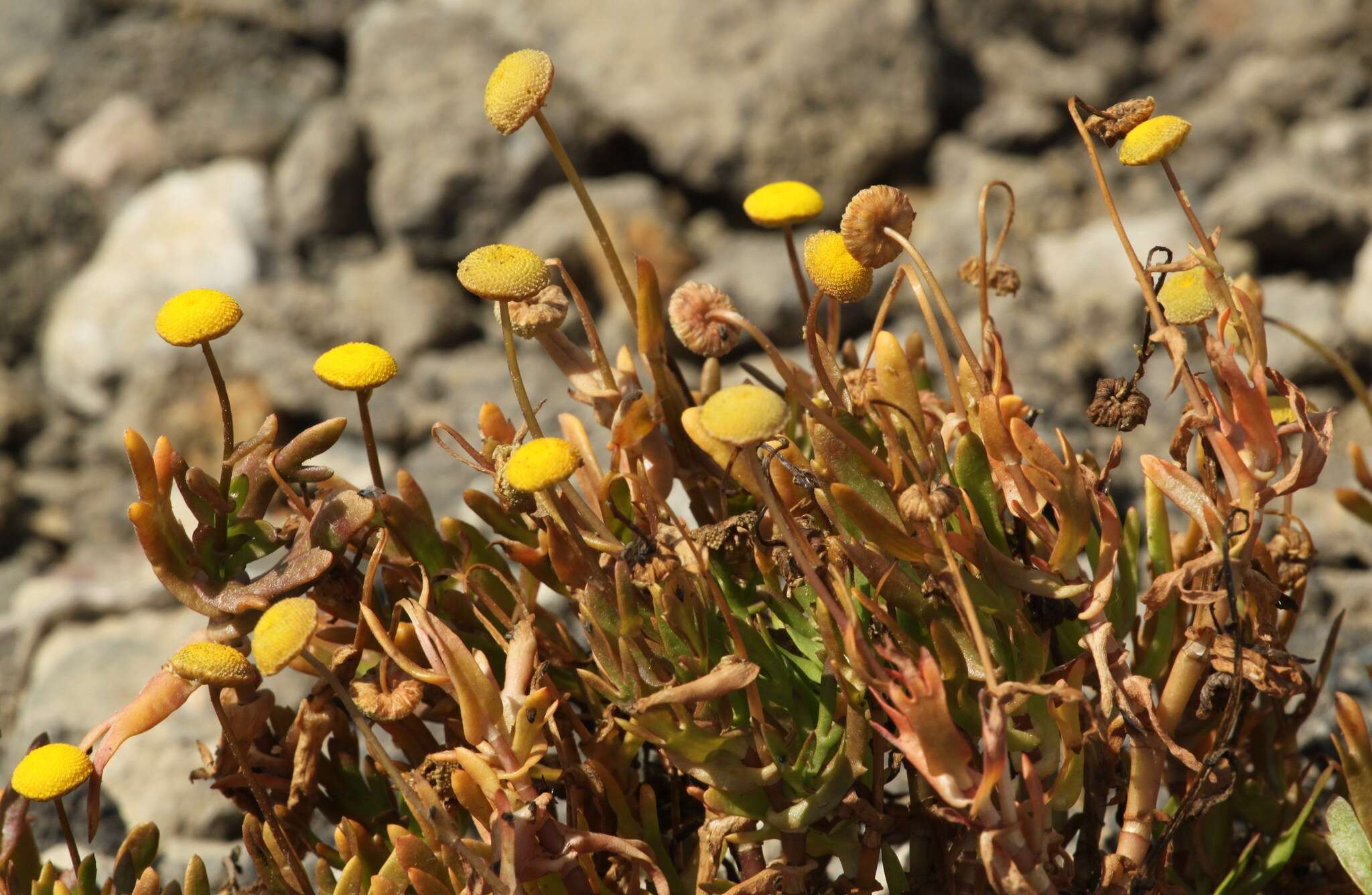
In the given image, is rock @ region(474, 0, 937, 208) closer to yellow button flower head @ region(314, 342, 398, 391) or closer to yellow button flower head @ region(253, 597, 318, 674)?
yellow button flower head @ region(314, 342, 398, 391)

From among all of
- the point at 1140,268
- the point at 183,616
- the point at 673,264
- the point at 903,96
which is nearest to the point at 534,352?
the point at 673,264

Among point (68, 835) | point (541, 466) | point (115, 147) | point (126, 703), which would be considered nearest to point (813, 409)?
point (541, 466)

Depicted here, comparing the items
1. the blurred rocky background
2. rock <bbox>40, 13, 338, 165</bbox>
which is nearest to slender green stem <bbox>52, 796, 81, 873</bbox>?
the blurred rocky background

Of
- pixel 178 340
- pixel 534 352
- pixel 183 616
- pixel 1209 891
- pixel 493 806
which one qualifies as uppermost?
pixel 178 340

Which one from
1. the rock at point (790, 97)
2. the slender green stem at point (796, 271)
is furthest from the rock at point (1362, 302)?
the slender green stem at point (796, 271)

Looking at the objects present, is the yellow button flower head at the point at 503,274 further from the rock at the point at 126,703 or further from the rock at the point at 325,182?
the rock at the point at 325,182

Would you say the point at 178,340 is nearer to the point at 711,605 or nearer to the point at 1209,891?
the point at 711,605

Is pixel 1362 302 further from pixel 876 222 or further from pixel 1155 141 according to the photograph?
pixel 876 222
